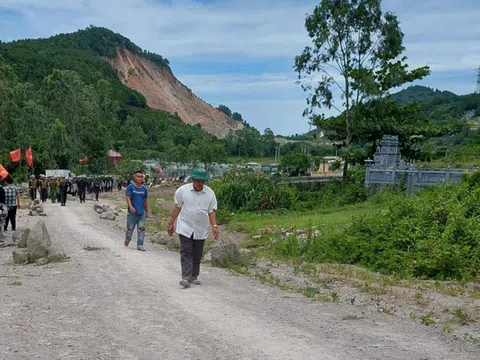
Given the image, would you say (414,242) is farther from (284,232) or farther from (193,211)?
(284,232)

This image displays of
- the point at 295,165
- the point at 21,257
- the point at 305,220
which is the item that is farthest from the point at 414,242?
the point at 295,165

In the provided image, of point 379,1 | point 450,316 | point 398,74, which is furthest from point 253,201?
point 450,316

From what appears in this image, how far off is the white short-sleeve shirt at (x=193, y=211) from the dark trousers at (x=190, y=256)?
12cm

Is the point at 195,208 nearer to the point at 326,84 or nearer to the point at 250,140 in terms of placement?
the point at 326,84

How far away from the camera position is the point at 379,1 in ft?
101

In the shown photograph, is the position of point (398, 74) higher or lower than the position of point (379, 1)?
lower

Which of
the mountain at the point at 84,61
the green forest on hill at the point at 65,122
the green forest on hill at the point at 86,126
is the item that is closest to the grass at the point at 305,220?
the green forest on hill at the point at 86,126

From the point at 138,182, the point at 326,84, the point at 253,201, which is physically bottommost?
the point at 253,201

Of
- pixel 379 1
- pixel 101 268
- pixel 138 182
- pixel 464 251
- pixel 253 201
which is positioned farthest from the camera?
pixel 379 1

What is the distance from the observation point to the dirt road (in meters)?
4.95

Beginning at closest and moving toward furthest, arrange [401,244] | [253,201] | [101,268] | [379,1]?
1. [101,268]
2. [401,244]
3. [253,201]
4. [379,1]

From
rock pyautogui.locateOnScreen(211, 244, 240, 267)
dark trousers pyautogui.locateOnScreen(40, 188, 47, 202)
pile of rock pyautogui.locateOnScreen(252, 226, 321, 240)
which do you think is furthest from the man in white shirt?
dark trousers pyautogui.locateOnScreen(40, 188, 47, 202)

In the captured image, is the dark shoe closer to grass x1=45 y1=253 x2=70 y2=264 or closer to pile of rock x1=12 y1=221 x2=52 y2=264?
grass x1=45 y1=253 x2=70 y2=264

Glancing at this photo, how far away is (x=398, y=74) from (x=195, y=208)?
86.1 feet
